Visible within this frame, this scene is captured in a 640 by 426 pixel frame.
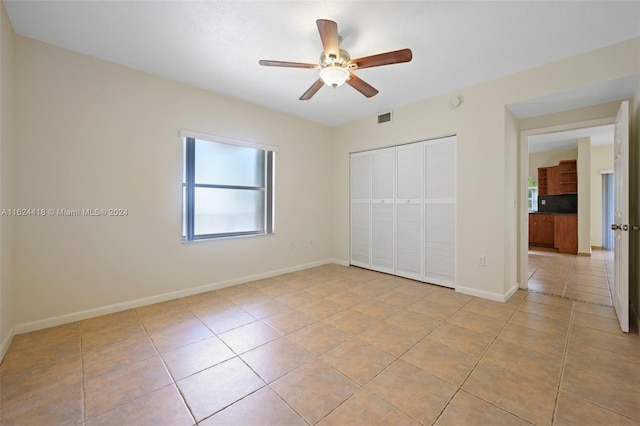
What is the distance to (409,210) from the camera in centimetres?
391

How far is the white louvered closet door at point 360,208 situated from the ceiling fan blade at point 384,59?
2368mm

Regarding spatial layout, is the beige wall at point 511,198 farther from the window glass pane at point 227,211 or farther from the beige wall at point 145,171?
the window glass pane at point 227,211

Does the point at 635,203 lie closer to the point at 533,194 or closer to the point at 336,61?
the point at 336,61

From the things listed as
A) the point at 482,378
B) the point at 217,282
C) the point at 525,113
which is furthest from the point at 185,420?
the point at 525,113

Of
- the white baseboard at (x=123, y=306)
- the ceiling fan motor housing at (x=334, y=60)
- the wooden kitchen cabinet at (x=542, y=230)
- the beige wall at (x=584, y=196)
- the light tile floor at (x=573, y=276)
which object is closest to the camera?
the ceiling fan motor housing at (x=334, y=60)

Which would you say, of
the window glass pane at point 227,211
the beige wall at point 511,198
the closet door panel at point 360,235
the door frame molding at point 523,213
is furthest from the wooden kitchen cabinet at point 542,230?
the window glass pane at point 227,211

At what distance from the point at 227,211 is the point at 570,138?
7258 millimetres

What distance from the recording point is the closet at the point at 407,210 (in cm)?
351

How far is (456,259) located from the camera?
133 inches

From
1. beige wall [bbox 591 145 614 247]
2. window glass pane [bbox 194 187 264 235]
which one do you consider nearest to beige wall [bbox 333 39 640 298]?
window glass pane [bbox 194 187 264 235]

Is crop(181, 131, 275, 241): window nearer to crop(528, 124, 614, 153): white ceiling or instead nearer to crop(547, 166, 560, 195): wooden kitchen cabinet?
crop(528, 124, 614, 153): white ceiling

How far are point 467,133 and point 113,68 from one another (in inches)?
161

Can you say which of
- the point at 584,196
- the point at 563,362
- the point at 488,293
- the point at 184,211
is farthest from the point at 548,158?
the point at 184,211

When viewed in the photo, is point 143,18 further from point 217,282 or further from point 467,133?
point 467,133
